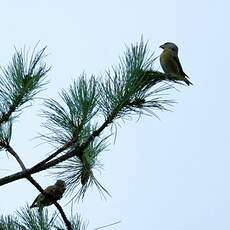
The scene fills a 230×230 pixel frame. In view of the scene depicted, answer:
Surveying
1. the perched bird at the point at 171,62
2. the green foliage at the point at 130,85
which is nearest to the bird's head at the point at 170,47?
the perched bird at the point at 171,62

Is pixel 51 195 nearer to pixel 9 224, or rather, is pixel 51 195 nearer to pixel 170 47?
pixel 9 224

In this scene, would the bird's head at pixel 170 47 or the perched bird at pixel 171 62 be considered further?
the bird's head at pixel 170 47

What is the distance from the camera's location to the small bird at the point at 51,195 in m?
2.52

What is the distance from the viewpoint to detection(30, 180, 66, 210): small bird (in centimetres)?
252

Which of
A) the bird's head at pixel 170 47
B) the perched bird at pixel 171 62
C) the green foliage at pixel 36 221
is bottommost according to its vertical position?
the green foliage at pixel 36 221

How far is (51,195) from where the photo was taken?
2.52 meters

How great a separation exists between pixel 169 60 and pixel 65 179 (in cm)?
98

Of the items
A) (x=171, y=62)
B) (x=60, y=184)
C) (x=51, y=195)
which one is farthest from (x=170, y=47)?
(x=51, y=195)

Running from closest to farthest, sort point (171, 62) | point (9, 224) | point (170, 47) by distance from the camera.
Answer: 1. point (9, 224)
2. point (171, 62)
3. point (170, 47)

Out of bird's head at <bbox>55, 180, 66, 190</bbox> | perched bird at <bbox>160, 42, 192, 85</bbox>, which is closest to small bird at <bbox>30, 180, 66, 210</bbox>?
bird's head at <bbox>55, 180, 66, 190</bbox>

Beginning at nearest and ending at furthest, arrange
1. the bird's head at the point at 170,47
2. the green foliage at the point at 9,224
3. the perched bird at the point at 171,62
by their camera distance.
Result: the green foliage at the point at 9,224 → the perched bird at the point at 171,62 → the bird's head at the point at 170,47

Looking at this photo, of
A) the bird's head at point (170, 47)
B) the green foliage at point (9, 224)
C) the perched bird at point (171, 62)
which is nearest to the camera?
the green foliage at point (9, 224)

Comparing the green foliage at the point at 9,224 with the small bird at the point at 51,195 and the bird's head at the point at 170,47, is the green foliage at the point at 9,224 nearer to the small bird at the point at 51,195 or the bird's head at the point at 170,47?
the small bird at the point at 51,195

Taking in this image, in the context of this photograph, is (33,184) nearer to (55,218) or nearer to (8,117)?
(55,218)
